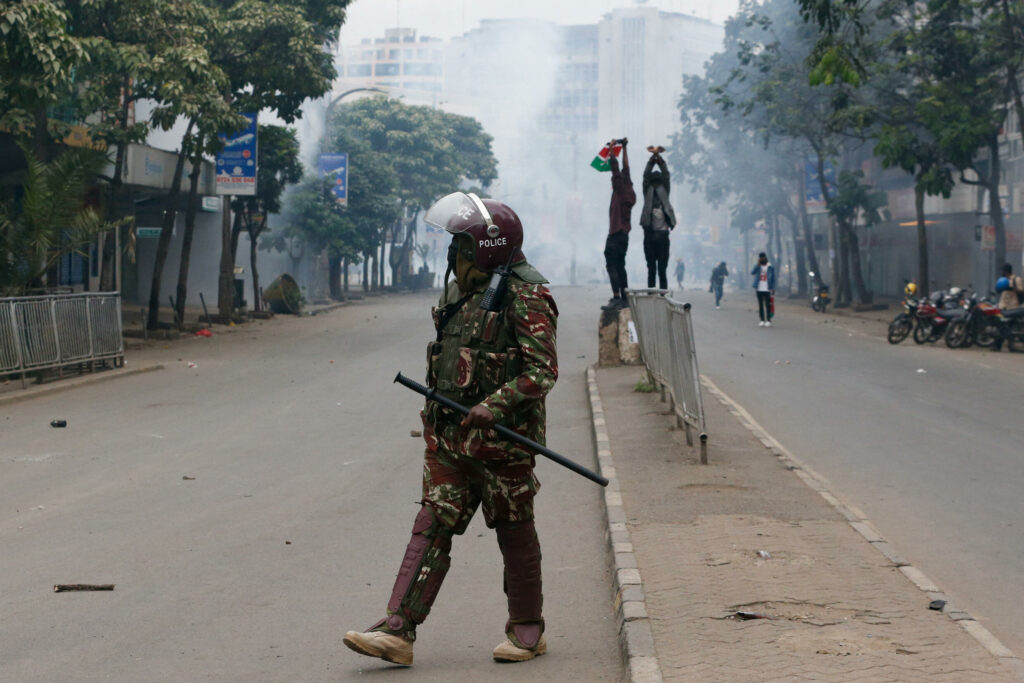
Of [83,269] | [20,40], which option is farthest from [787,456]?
[83,269]

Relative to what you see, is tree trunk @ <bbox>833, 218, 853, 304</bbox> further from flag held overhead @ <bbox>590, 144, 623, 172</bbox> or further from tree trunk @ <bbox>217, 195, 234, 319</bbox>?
flag held overhead @ <bbox>590, 144, 623, 172</bbox>

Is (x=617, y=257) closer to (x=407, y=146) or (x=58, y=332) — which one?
(x=58, y=332)

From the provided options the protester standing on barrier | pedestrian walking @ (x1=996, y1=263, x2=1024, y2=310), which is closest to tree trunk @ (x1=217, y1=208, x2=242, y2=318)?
the protester standing on barrier

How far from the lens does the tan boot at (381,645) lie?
4.48m

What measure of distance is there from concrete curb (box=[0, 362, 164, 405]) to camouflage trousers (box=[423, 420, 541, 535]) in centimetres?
1075

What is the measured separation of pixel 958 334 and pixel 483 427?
19951 mm

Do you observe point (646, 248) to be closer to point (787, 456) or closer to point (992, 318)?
point (787, 456)

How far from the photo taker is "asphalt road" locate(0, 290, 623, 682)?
4.82 m

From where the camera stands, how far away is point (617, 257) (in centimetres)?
1656

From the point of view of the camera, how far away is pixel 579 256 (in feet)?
415

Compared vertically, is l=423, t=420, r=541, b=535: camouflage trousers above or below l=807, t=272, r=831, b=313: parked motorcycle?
above

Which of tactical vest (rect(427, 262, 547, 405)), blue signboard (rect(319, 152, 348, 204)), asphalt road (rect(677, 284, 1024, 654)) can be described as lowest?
asphalt road (rect(677, 284, 1024, 654))

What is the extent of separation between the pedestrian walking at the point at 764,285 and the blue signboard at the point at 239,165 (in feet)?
39.3

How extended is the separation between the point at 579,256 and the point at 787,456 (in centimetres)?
11752
